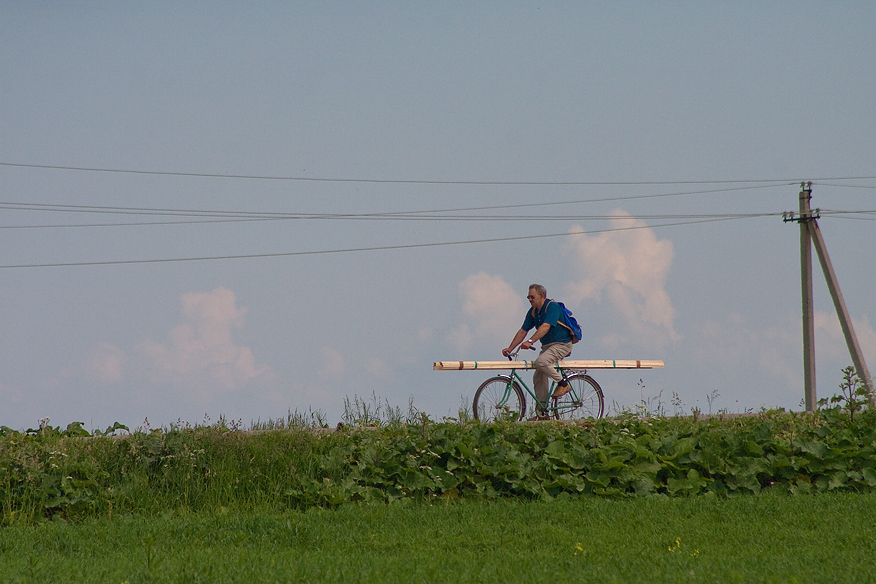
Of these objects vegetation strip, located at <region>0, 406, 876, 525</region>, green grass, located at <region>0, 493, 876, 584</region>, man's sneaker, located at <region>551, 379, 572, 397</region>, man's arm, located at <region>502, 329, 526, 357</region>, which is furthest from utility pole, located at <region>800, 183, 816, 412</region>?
green grass, located at <region>0, 493, 876, 584</region>

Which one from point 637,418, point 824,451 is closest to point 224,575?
point 637,418

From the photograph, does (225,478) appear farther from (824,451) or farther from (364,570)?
(824,451)

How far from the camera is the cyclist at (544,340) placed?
41.8 ft

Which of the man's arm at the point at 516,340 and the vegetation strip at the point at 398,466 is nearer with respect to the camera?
the vegetation strip at the point at 398,466

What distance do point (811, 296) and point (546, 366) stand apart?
8.11 metres

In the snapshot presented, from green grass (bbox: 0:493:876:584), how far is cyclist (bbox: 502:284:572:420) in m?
4.95

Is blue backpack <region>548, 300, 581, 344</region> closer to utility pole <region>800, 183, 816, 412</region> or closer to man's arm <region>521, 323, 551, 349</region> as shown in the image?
man's arm <region>521, 323, 551, 349</region>

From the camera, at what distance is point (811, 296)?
58.3 feet

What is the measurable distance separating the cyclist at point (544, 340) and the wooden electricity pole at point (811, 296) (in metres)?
7.00

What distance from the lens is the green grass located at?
536 centimetres

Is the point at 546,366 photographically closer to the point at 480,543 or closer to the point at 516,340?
the point at 516,340

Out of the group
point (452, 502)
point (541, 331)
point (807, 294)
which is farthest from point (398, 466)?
point (807, 294)

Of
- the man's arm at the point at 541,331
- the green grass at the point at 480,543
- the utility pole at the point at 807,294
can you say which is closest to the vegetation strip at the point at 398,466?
the green grass at the point at 480,543

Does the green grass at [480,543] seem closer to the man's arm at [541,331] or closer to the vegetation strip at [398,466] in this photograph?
the vegetation strip at [398,466]
